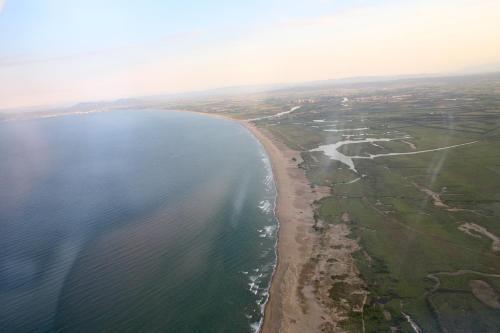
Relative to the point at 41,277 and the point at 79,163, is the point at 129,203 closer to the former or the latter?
the point at 41,277

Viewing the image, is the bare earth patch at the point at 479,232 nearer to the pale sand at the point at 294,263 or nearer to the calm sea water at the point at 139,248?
the pale sand at the point at 294,263

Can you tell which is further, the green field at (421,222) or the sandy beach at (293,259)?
the sandy beach at (293,259)

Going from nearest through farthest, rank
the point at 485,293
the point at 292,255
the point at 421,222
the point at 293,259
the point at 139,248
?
the point at 485,293
the point at 293,259
the point at 292,255
the point at 139,248
the point at 421,222

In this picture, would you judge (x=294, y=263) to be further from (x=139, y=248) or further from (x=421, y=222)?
(x=421, y=222)

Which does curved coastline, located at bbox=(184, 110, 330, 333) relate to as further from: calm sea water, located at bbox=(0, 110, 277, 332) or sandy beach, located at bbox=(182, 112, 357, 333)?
calm sea water, located at bbox=(0, 110, 277, 332)

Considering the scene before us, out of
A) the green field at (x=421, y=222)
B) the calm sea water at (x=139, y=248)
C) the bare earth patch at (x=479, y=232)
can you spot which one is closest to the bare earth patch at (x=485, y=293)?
the green field at (x=421, y=222)

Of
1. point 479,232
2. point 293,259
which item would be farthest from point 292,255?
point 479,232

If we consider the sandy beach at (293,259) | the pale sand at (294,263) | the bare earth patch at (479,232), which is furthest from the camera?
the bare earth patch at (479,232)

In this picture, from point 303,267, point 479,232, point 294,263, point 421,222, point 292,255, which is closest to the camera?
point 303,267

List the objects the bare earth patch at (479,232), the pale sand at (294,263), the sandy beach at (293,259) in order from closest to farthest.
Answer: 1. the pale sand at (294,263)
2. the sandy beach at (293,259)
3. the bare earth patch at (479,232)
